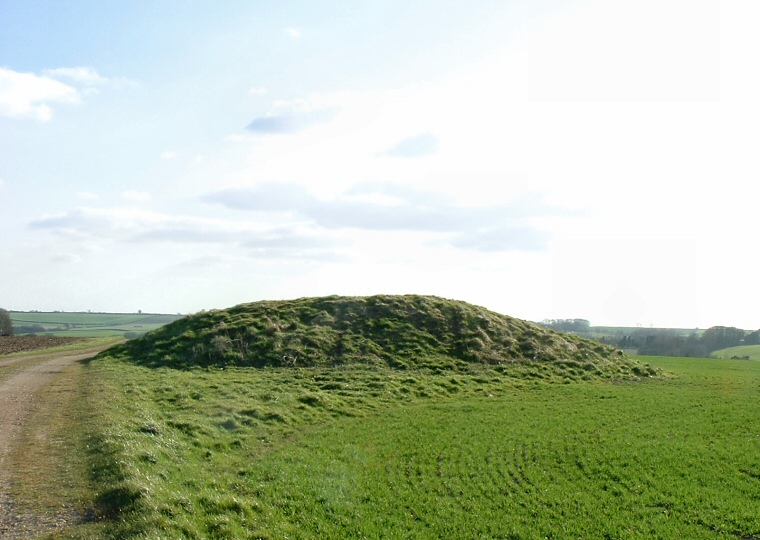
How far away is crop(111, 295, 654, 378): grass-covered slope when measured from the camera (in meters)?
39.4

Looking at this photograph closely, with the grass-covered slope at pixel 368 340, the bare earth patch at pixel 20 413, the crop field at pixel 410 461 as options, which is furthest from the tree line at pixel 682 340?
the bare earth patch at pixel 20 413

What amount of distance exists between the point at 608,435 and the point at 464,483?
896 cm

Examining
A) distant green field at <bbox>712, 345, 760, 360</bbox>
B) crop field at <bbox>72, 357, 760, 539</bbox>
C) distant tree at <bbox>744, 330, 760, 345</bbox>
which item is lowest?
crop field at <bbox>72, 357, 760, 539</bbox>

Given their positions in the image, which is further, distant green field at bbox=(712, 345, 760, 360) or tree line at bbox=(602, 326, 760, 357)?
tree line at bbox=(602, 326, 760, 357)

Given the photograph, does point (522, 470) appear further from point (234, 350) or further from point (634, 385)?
point (234, 350)

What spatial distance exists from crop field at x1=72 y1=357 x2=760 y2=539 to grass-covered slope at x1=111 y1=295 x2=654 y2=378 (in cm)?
655

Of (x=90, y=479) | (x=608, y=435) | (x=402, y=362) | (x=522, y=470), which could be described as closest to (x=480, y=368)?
(x=402, y=362)

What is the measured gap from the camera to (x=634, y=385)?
3738 centimetres

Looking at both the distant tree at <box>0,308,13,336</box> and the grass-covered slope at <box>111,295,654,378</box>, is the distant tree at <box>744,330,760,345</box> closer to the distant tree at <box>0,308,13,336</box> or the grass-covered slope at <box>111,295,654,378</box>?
the grass-covered slope at <box>111,295,654,378</box>

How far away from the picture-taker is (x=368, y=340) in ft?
139

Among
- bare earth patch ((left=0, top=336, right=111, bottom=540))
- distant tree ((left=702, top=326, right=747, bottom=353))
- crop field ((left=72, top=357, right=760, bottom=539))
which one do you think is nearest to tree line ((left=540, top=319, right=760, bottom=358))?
distant tree ((left=702, top=326, right=747, bottom=353))

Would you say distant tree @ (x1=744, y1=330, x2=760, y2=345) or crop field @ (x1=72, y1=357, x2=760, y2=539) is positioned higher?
distant tree @ (x1=744, y1=330, x2=760, y2=345)

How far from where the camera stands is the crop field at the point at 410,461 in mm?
13672

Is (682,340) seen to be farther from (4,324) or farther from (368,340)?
(4,324)
